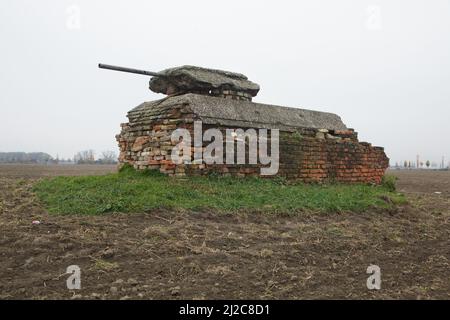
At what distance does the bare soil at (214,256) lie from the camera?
12.7 ft

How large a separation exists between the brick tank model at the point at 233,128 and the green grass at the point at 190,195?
353 mm

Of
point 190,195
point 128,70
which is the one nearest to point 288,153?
point 190,195

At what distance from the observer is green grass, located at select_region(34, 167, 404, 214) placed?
687 cm

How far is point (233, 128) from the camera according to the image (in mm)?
8875

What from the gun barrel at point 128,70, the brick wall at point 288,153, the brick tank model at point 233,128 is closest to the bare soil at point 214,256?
the brick wall at point 288,153

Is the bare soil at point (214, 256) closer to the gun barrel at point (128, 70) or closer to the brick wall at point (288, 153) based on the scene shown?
the brick wall at point (288, 153)

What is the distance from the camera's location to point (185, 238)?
215 inches

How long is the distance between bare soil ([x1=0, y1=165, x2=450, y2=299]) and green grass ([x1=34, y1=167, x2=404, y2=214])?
1.03 feet

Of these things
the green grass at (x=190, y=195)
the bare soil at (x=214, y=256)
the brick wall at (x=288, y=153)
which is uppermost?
the brick wall at (x=288, y=153)

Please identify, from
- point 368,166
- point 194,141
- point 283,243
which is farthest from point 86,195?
point 368,166

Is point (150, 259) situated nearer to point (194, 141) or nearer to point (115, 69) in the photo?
point (194, 141)

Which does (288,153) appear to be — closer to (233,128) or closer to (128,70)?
(233,128)

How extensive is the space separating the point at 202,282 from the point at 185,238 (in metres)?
1.47

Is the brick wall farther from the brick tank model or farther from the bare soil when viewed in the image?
the bare soil
